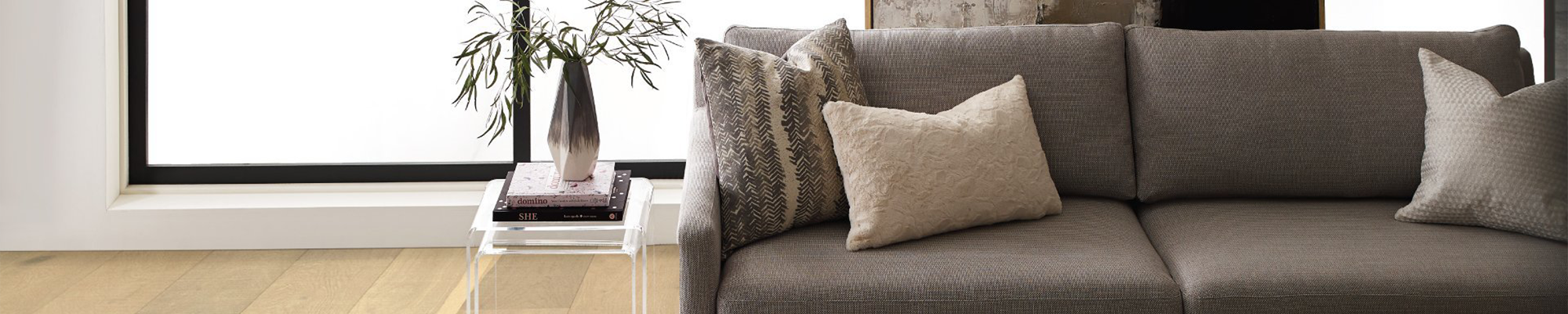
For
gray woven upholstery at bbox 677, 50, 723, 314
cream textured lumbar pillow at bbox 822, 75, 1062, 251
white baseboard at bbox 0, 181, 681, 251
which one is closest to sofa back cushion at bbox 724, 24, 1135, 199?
cream textured lumbar pillow at bbox 822, 75, 1062, 251

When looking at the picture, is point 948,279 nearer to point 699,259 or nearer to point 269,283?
point 699,259

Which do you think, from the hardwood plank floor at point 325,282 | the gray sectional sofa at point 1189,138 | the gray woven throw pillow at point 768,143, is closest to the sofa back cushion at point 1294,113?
the gray sectional sofa at point 1189,138

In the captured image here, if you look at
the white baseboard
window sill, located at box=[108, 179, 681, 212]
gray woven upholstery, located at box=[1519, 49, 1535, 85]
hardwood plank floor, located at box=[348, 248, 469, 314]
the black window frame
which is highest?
gray woven upholstery, located at box=[1519, 49, 1535, 85]

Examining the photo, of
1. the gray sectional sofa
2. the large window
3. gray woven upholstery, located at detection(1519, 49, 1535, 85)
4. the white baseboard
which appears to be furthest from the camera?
the large window

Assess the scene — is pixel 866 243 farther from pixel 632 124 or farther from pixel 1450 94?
pixel 632 124

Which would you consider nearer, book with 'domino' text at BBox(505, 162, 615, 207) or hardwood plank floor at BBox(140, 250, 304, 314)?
book with 'domino' text at BBox(505, 162, 615, 207)

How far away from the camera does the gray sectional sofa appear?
1967 millimetres

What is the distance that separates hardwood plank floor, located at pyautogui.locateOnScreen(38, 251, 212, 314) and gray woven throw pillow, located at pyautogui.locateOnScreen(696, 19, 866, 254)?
1.54 metres

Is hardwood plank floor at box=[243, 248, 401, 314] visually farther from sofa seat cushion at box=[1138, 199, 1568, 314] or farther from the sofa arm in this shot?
sofa seat cushion at box=[1138, 199, 1568, 314]

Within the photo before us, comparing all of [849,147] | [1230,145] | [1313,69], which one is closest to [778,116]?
[849,147]

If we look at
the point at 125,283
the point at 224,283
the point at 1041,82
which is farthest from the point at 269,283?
the point at 1041,82

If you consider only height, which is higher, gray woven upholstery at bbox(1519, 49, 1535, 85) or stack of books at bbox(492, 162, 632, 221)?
gray woven upholstery at bbox(1519, 49, 1535, 85)

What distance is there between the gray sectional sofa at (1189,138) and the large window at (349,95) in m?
1.13

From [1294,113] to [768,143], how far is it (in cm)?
106
